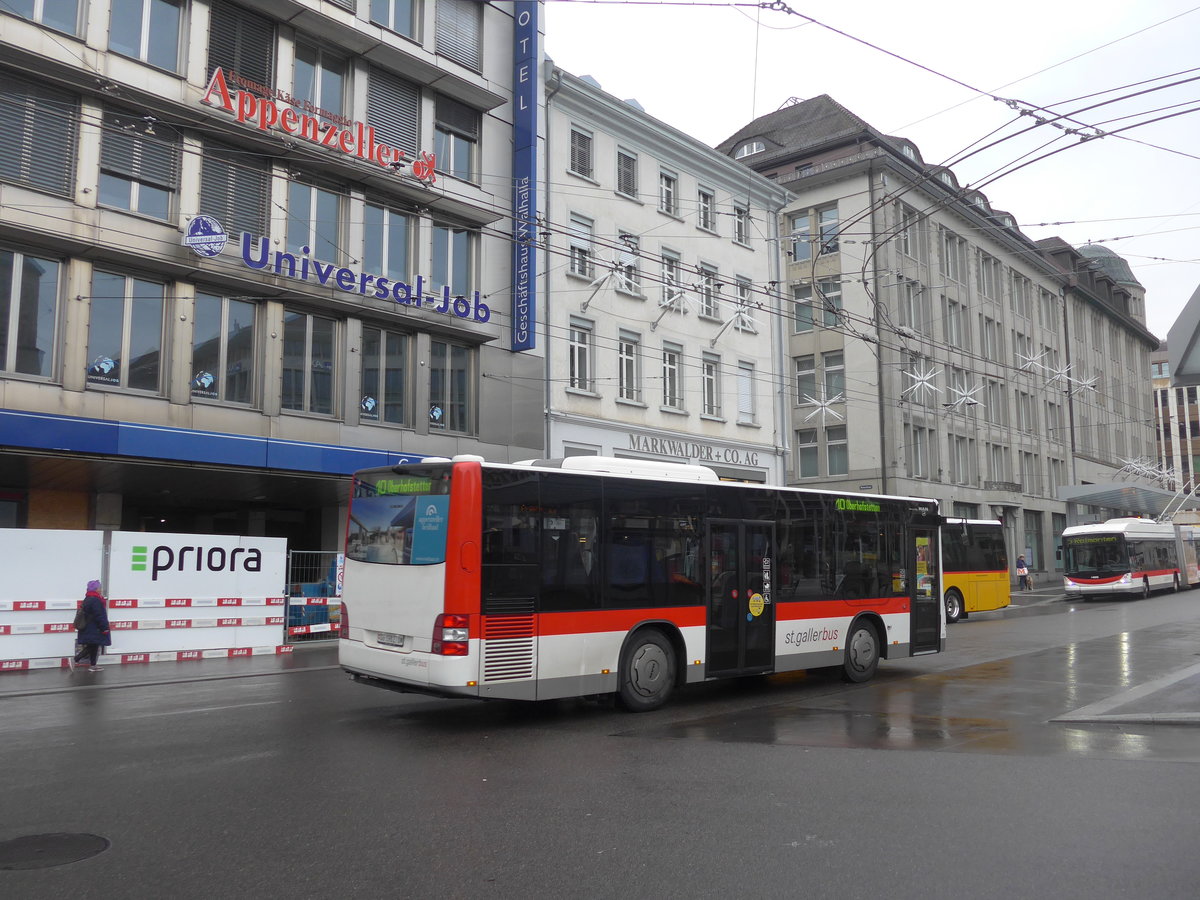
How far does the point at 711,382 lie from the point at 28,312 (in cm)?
2097

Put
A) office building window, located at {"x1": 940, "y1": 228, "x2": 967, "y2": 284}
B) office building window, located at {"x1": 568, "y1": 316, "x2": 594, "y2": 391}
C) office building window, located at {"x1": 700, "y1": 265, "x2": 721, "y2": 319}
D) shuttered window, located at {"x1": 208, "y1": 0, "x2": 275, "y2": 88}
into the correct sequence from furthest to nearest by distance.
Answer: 1. office building window, located at {"x1": 940, "y1": 228, "x2": 967, "y2": 284}
2. office building window, located at {"x1": 700, "y1": 265, "x2": 721, "y2": 319}
3. office building window, located at {"x1": 568, "y1": 316, "x2": 594, "y2": 391}
4. shuttered window, located at {"x1": 208, "y1": 0, "x2": 275, "y2": 88}

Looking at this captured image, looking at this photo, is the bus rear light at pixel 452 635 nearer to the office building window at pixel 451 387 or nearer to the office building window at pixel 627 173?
the office building window at pixel 451 387

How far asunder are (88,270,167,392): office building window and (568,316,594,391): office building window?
1144 cm

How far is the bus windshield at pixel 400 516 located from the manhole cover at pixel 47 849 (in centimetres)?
443

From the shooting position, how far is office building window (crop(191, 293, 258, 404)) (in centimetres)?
2061

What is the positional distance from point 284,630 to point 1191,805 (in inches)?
677

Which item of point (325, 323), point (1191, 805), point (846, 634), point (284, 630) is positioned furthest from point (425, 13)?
point (1191, 805)

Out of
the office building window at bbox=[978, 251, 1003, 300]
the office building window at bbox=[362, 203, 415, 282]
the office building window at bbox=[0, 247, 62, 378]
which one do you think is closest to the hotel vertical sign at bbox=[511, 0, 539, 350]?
the office building window at bbox=[362, 203, 415, 282]

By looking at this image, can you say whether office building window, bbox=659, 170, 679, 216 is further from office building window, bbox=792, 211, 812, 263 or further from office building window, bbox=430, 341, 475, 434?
office building window, bbox=792, 211, 812, 263

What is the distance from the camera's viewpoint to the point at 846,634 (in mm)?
13805

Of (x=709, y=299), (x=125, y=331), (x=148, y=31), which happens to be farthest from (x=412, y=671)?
(x=709, y=299)

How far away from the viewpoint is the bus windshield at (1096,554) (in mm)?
37906

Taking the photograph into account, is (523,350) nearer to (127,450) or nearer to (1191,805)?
(127,450)

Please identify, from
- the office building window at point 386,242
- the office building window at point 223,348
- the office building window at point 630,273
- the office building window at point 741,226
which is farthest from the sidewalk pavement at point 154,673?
the office building window at point 741,226
